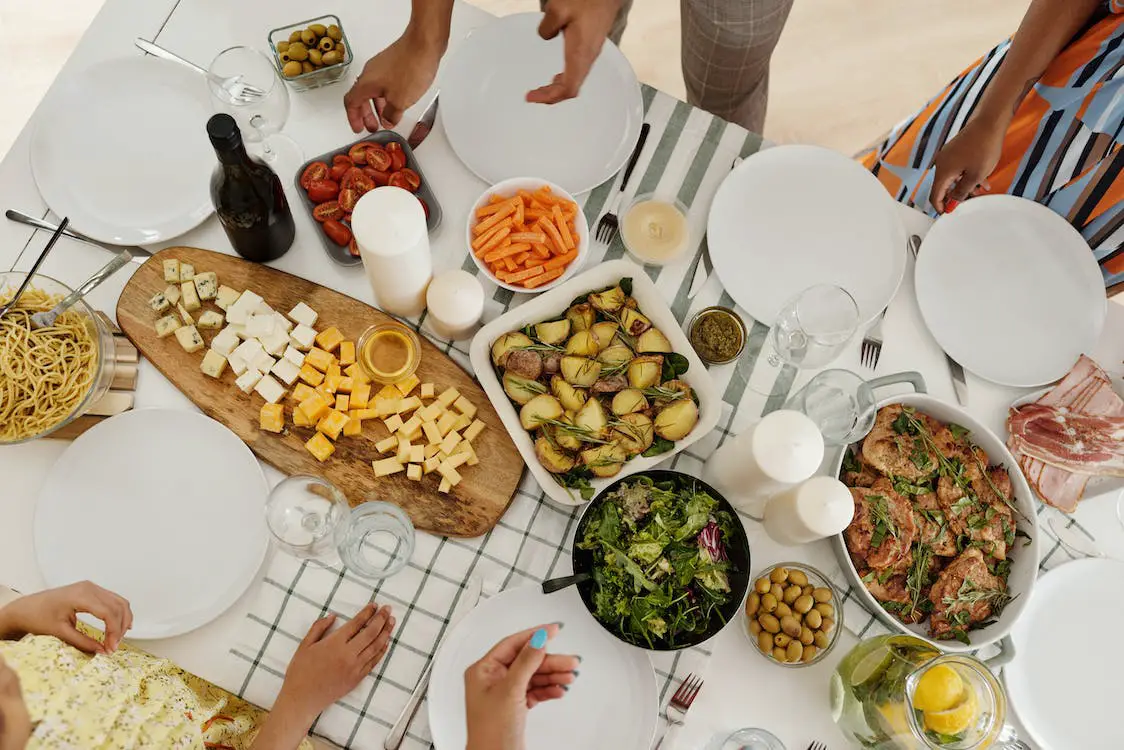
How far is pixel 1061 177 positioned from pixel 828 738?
4.07 feet

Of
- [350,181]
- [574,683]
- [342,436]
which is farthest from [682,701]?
[350,181]

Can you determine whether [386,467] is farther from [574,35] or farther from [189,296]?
[574,35]

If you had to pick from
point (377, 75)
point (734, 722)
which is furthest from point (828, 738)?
point (377, 75)

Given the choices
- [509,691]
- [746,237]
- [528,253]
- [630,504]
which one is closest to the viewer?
[509,691]

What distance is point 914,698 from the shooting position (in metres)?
1.22

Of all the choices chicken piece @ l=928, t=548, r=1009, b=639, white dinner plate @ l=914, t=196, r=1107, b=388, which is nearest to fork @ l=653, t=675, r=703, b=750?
chicken piece @ l=928, t=548, r=1009, b=639

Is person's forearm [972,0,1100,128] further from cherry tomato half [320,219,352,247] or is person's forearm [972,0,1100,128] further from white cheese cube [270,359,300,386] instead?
white cheese cube [270,359,300,386]

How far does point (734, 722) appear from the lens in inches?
54.2

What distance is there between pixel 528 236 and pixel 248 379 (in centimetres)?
57

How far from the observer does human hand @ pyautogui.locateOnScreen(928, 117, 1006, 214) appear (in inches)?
64.4

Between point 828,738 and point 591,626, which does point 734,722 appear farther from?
point 591,626

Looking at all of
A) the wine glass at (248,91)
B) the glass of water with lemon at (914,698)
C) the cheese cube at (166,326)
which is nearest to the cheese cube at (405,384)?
the cheese cube at (166,326)

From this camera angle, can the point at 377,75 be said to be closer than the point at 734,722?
No

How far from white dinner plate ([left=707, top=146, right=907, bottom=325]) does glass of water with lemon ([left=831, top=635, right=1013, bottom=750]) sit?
629mm
